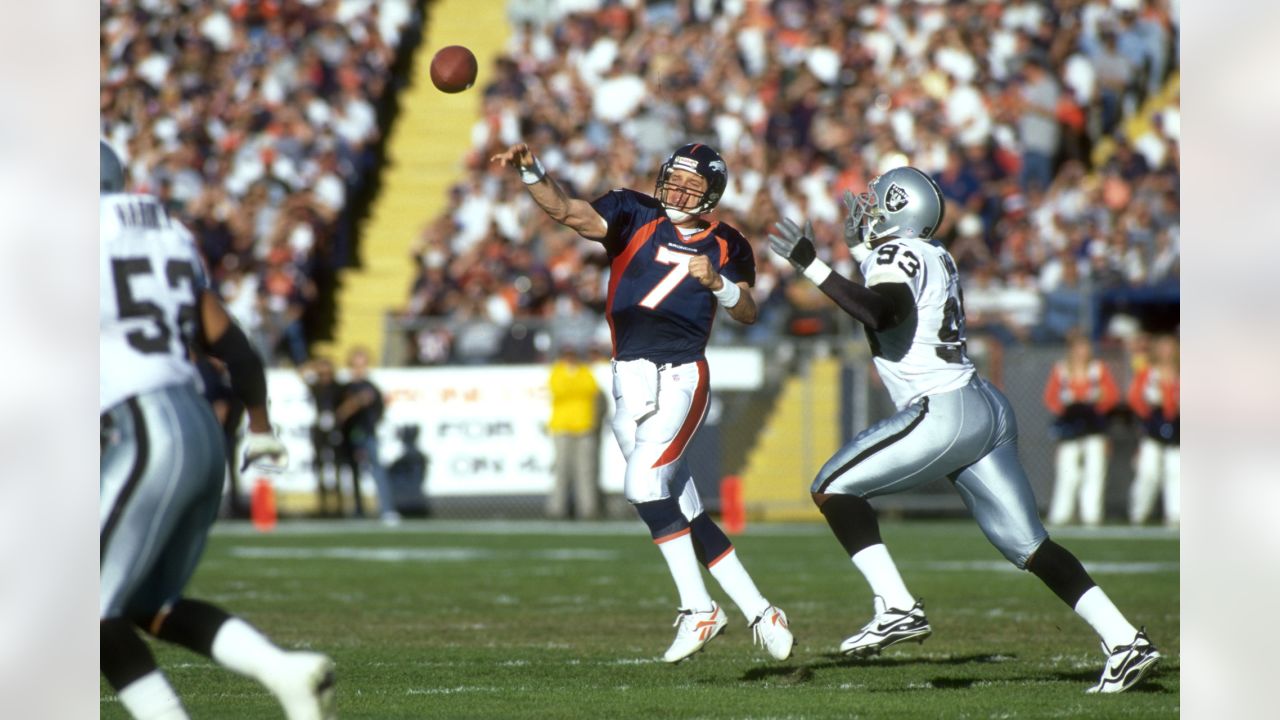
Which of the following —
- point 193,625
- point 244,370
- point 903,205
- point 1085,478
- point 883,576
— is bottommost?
point 1085,478

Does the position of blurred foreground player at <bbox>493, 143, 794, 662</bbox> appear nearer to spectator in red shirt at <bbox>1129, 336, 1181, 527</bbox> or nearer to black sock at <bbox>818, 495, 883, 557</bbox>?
black sock at <bbox>818, 495, 883, 557</bbox>

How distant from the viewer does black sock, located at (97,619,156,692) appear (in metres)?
4.45

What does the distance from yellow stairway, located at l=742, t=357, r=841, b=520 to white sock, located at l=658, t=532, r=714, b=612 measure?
9.61 metres

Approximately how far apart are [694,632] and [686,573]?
0.22 m

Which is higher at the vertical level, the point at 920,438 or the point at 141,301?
the point at 141,301

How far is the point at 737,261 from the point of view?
7047 millimetres

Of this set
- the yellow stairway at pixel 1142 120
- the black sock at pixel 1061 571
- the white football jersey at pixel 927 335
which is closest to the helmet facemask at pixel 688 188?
the white football jersey at pixel 927 335

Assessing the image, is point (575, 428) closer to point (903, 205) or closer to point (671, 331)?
point (671, 331)

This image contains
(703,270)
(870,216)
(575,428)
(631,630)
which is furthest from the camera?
(575,428)

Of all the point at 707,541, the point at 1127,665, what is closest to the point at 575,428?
the point at 707,541

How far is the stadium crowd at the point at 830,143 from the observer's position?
54.6 feet

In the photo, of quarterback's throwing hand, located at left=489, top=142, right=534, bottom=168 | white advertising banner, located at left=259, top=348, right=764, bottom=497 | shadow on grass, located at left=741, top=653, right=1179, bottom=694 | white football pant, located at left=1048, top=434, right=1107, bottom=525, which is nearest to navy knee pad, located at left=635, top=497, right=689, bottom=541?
shadow on grass, located at left=741, top=653, right=1179, bottom=694

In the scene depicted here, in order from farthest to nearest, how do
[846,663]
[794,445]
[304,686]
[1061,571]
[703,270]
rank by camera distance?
1. [794,445]
2. [846,663]
3. [703,270]
4. [1061,571]
5. [304,686]
